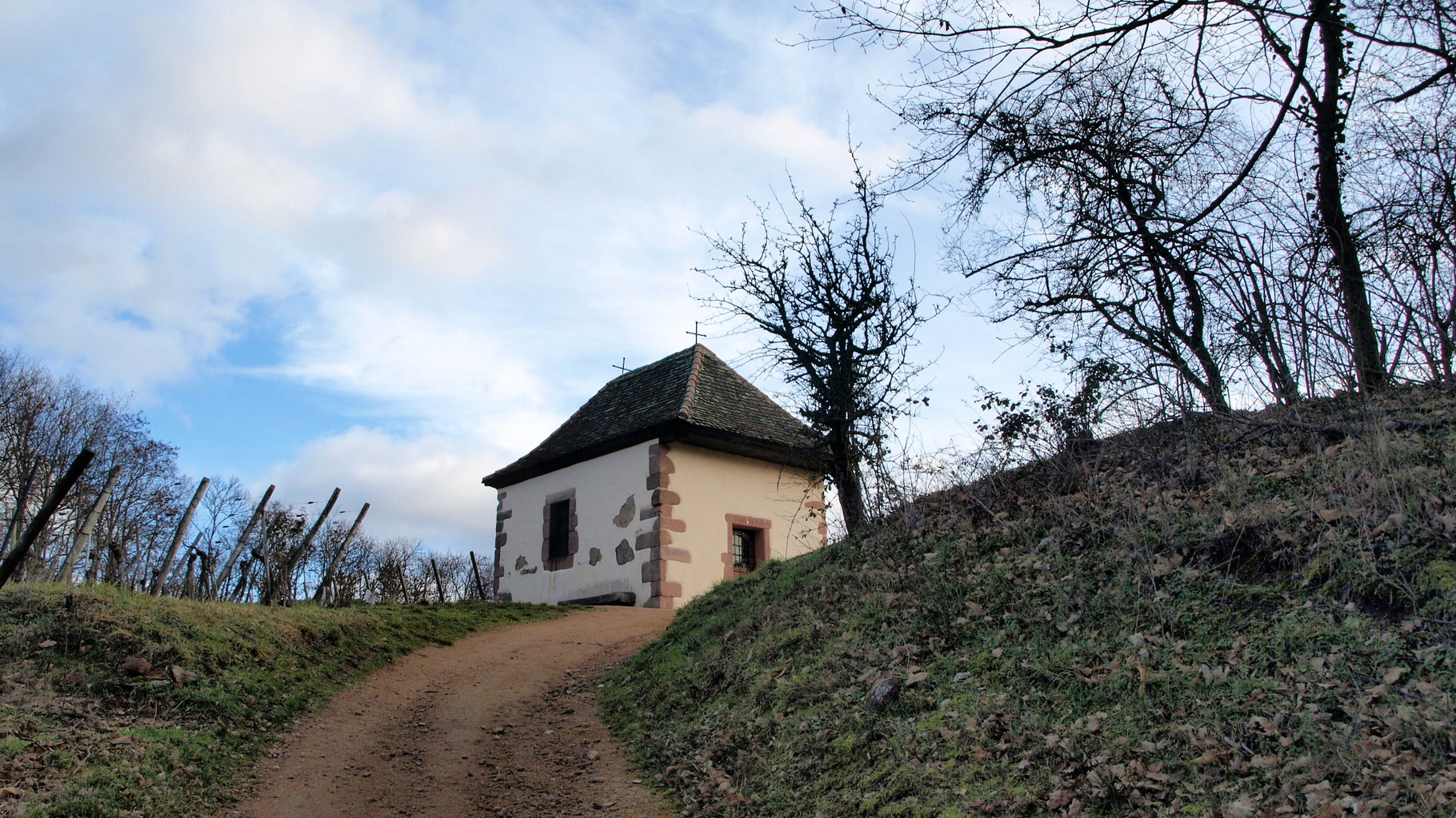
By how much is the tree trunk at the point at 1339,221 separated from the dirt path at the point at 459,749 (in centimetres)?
671

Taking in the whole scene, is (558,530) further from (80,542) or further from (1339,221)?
(1339,221)

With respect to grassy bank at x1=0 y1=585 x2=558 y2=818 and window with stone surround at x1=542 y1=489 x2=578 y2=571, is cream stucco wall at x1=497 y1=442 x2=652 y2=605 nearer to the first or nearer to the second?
window with stone surround at x1=542 y1=489 x2=578 y2=571

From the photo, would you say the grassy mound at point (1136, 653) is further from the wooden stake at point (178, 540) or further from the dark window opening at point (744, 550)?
the dark window opening at point (744, 550)

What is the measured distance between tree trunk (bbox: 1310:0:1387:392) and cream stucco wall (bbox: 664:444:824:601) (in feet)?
29.4

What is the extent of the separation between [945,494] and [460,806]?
5605 millimetres

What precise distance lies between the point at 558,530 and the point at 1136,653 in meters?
14.7

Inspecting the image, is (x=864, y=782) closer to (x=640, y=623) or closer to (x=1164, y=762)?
(x=1164, y=762)

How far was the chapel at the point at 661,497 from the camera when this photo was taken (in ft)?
54.9

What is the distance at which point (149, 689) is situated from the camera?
7.50 m

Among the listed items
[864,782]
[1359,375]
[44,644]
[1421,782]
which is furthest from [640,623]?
[1421,782]

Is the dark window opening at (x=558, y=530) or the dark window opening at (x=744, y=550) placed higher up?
the dark window opening at (x=558, y=530)

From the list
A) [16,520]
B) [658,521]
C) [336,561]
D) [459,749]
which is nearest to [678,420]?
[658,521]

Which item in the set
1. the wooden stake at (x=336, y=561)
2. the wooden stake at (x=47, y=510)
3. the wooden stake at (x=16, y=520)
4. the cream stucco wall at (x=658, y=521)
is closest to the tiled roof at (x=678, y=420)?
the cream stucco wall at (x=658, y=521)

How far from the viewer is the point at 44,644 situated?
7.87m
